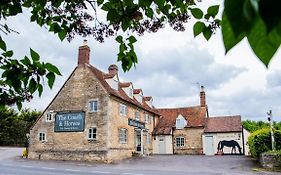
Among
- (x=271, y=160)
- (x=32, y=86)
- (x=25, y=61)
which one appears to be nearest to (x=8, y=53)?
(x=25, y=61)

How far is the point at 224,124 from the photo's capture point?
132ft

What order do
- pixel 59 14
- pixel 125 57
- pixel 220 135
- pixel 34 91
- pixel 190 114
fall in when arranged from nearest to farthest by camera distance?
pixel 34 91 < pixel 125 57 < pixel 59 14 < pixel 220 135 < pixel 190 114

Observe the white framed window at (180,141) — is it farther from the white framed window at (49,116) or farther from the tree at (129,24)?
the tree at (129,24)

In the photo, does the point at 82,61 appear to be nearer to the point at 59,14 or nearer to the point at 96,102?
the point at 96,102

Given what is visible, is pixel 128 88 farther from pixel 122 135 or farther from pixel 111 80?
pixel 122 135

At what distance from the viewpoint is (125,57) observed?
3619mm

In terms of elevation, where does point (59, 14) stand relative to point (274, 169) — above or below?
above

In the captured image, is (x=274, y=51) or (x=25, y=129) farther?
(x=25, y=129)

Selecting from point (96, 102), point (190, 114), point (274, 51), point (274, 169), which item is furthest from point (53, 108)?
point (274, 51)

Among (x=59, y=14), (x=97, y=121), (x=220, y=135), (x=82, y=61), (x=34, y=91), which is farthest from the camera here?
(x=220, y=135)

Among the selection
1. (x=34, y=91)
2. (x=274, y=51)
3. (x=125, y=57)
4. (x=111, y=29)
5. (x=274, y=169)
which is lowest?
(x=274, y=169)

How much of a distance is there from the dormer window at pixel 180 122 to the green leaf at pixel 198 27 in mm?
39286

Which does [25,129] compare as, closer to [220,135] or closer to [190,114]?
[190,114]

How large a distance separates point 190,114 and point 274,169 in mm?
22106
